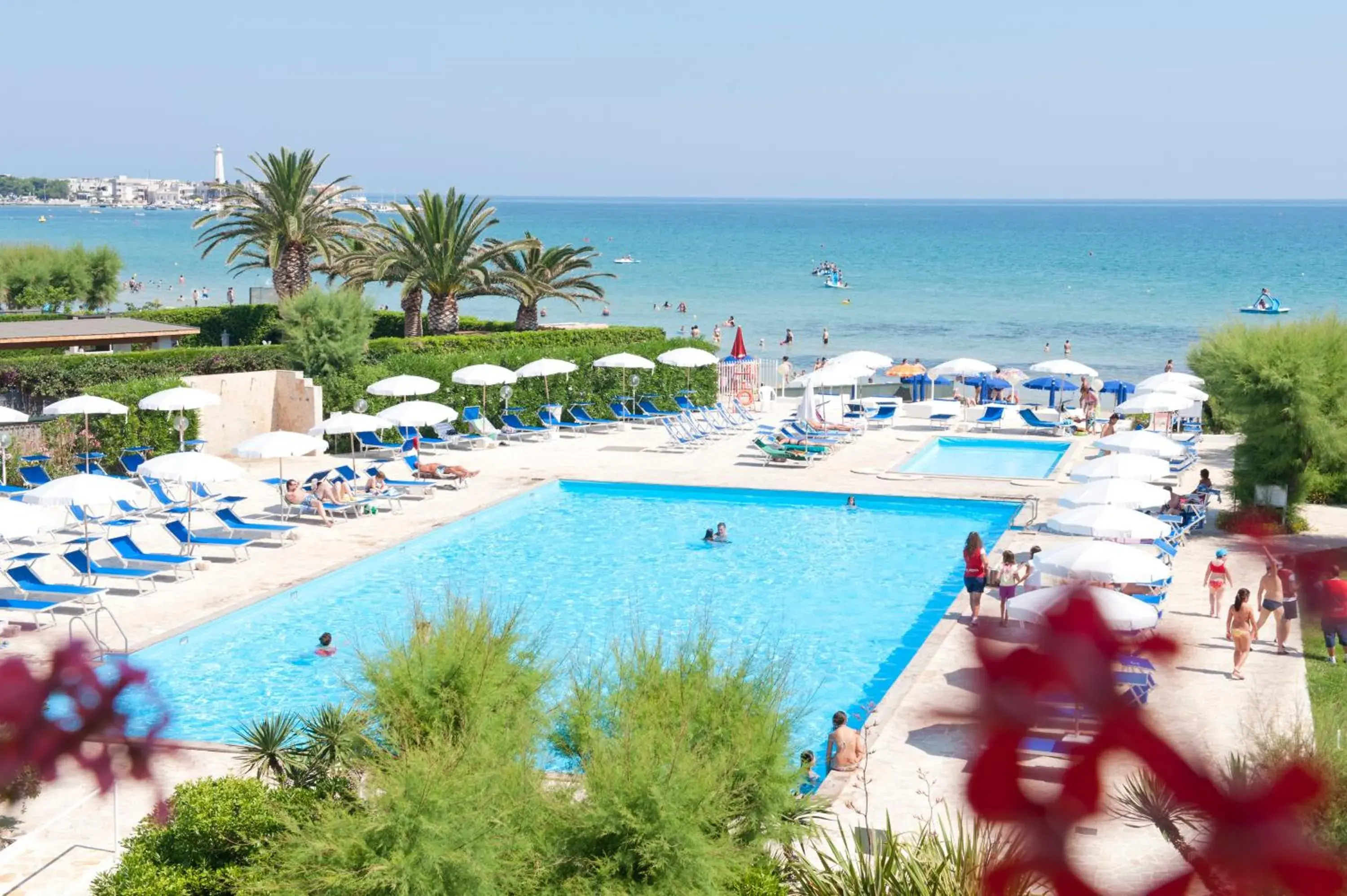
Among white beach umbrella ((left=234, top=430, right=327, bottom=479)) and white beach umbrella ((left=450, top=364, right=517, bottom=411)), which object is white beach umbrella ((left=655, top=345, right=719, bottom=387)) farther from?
white beach umbrella ((left=234, top=430, right=327, bottom=479))

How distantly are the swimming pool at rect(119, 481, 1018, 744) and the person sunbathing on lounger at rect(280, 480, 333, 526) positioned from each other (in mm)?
1898

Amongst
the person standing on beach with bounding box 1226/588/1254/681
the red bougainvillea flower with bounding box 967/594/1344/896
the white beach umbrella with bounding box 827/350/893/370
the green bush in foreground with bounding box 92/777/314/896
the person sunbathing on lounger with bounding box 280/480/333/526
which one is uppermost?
the red bougainvillea flower with bounding box 967/594/1344/896

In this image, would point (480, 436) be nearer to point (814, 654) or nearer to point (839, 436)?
point (839, 436)

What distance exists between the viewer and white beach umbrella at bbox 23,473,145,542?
17.0 m

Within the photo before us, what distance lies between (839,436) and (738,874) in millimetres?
22701

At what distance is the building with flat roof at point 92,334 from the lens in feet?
102

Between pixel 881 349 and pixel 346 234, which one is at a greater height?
pixel 346 234

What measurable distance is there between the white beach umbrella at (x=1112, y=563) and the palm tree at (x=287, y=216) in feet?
87.6

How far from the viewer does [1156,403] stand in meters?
27.1

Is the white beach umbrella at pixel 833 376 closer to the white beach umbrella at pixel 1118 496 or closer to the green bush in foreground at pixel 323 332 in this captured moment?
the green bush in foreground at pixel 323 332

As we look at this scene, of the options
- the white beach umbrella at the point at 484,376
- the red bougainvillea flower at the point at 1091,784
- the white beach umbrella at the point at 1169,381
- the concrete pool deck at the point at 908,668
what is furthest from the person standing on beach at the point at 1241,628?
the white beach umbrella at the point at 484,376

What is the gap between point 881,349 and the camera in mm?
70375

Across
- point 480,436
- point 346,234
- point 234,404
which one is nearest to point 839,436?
point 480,436

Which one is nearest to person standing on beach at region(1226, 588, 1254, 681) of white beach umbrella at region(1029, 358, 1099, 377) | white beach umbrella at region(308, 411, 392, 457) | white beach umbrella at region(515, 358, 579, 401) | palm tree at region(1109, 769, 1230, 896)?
palm tree at region(1109, 769, 1230, 896)
